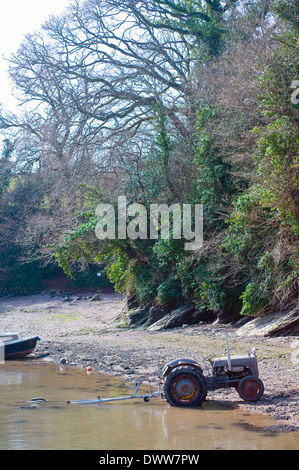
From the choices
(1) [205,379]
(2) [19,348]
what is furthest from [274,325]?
(2) [19,348]

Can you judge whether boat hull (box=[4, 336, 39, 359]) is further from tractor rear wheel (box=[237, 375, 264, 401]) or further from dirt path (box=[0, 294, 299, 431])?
tractor rear wheel (box=[237, 375, 264, 401])

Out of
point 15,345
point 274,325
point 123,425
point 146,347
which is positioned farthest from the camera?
point 15,345

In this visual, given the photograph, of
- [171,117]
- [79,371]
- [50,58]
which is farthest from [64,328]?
[50,58]

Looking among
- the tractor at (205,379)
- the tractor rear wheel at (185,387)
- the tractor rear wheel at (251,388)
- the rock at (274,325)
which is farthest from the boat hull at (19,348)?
the tractor rear wheel at (251,388)

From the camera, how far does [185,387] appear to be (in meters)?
8.25

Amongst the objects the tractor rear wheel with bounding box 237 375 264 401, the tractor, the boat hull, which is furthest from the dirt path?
the boat hull

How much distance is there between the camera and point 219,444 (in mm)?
A: 6770

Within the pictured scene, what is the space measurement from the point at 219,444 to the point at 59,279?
29542mm

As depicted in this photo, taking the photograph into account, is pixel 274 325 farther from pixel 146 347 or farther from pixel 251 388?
pixel 251 388

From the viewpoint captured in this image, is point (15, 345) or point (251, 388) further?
point (15, 345)

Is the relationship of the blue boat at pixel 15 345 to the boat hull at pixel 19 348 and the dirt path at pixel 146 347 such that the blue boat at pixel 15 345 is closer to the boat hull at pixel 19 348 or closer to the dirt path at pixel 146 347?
the boat hull at pixel 19 348

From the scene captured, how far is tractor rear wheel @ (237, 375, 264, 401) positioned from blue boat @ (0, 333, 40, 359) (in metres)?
8.40

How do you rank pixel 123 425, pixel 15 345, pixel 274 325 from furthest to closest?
pixel 15 345 < pixel 274 325 < pixel 123 425

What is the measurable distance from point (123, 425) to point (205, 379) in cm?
155
